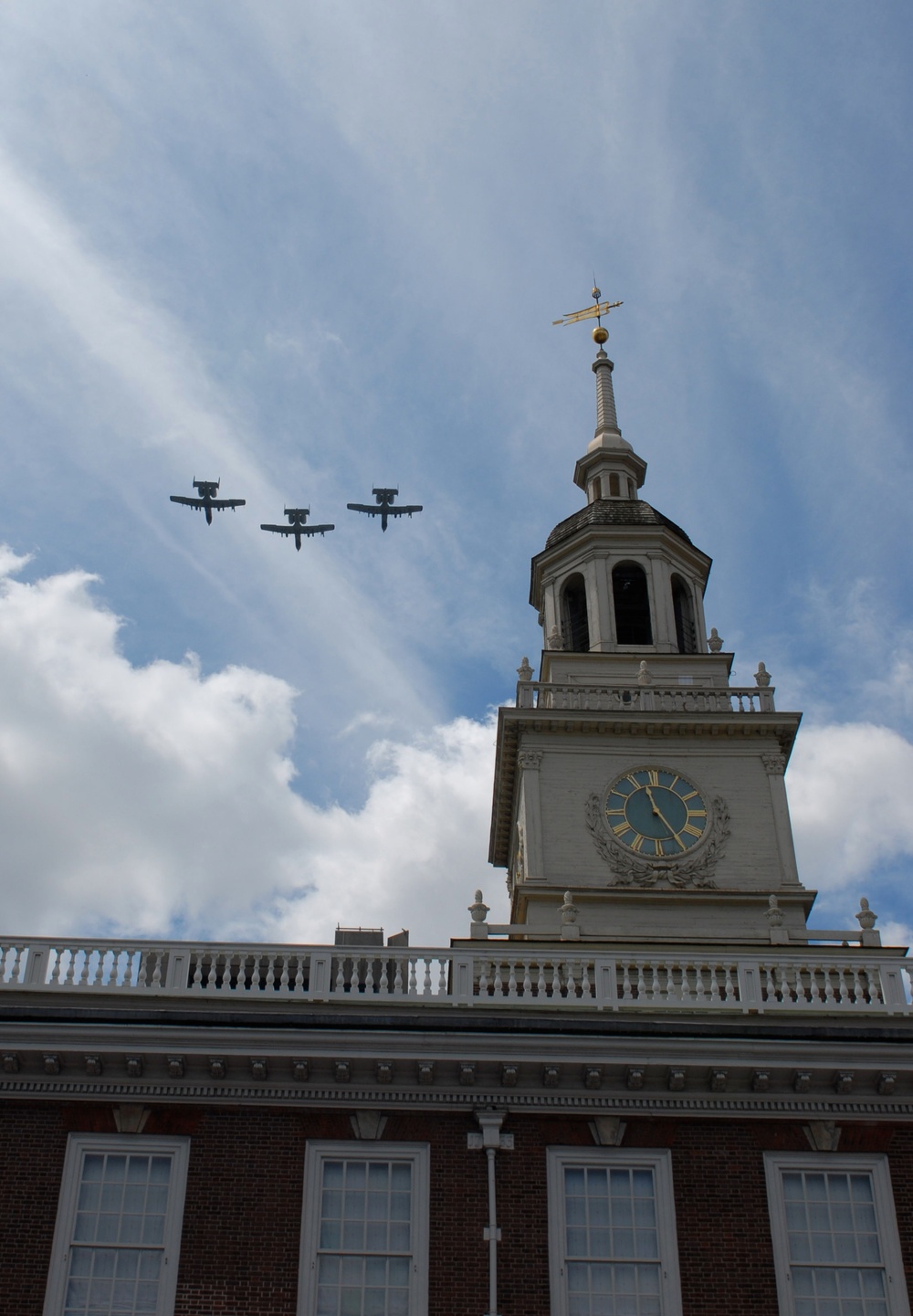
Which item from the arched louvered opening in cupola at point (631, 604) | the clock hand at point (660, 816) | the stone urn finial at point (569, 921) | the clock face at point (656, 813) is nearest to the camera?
the stone urn finial at point (569, 921)

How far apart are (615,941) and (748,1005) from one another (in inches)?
331

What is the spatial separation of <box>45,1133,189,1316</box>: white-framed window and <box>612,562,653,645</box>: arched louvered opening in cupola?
22397 millimetres

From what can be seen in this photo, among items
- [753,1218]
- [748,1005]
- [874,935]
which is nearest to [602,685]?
[874,935]

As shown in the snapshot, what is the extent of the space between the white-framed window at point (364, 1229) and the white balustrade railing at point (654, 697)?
16.8m

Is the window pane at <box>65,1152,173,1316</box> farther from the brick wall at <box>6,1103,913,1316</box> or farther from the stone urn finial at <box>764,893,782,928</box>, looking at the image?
the stone urn finial at <box>764,893,782,928</box>

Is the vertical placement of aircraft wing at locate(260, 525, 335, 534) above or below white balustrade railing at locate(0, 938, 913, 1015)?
above

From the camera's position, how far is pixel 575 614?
130 feet

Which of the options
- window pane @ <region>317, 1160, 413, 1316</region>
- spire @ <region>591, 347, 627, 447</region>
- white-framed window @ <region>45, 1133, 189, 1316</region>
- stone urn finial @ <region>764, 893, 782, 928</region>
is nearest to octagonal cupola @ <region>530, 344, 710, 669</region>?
spire @ <region>591, 347, 627, 447</region>

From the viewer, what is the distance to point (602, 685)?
34.4 metres

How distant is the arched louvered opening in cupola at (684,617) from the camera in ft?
125

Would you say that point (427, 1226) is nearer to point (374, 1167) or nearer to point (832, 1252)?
point (374, 1167)

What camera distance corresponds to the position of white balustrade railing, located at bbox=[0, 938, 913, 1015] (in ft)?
64.7

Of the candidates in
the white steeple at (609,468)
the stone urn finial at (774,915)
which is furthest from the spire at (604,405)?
the stone urn finial at (774,915)

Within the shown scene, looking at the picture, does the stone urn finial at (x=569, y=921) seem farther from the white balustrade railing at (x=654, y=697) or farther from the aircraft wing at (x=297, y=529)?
the aircraft wing at (x=297, y=529)
